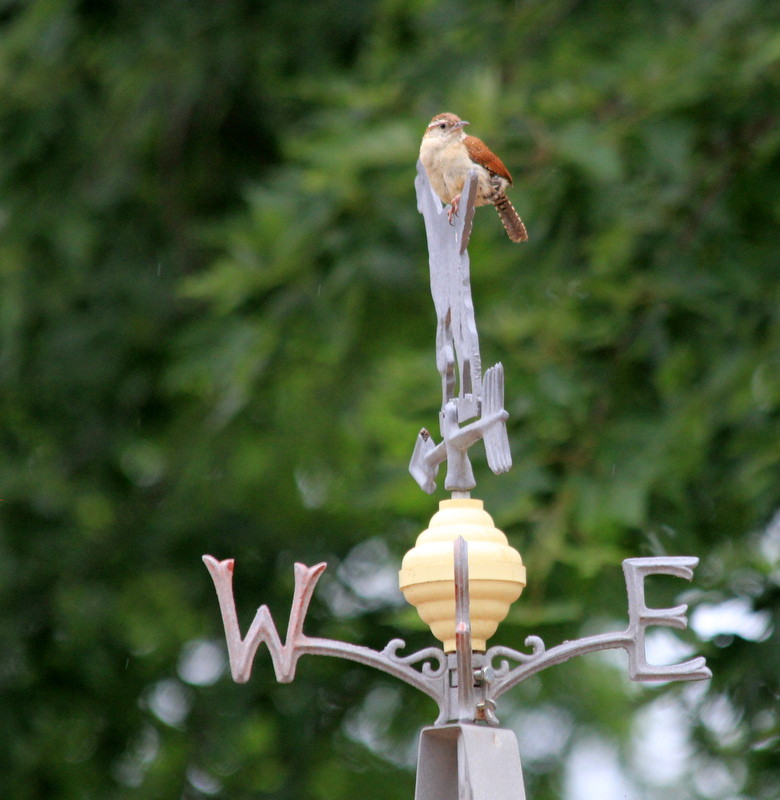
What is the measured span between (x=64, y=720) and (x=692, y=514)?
7.81ft

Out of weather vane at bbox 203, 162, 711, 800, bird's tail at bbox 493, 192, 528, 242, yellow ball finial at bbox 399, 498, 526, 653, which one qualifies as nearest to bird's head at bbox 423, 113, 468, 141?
bird's tail at bbox 493, 192, 528, 242

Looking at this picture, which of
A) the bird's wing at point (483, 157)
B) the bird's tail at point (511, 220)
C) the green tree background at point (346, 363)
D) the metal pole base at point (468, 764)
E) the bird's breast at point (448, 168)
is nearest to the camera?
the metal pole base at point (468, 764)

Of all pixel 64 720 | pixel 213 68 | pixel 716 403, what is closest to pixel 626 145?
pixel 716 403

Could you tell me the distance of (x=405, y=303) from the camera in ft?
13.1

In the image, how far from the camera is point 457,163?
6.45 feet

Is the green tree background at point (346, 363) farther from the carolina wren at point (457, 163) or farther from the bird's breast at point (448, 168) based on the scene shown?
the bird's breast at point (448, 168)

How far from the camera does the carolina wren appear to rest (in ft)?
6.31

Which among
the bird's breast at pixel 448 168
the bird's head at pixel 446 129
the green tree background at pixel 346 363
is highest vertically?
the green tree background at pixel 346 363

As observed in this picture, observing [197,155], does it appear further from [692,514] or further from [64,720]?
[692,514]

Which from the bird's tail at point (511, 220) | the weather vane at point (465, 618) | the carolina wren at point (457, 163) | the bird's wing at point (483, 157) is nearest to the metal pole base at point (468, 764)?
the weather vane at point (465, 618)

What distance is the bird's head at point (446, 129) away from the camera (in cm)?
210

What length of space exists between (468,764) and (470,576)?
0.18 m

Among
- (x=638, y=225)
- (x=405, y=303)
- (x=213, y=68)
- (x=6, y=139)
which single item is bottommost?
(x=638, y=225)

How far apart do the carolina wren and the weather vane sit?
42 cm
